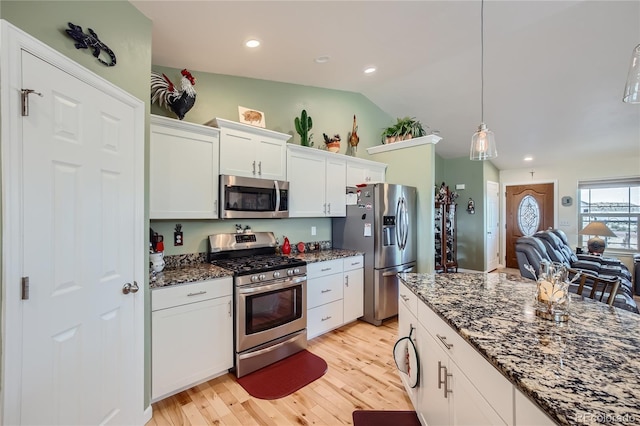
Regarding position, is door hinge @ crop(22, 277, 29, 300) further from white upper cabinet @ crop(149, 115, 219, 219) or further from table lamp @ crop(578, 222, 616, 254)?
table lamp @ crop(578, 222, 616, 254)

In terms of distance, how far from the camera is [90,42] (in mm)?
1567

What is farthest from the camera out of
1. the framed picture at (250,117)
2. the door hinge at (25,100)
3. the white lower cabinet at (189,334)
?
the framed picture at (250,117)

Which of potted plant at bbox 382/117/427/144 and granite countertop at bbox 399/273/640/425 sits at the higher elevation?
potted plant at bbox 382/117/427/144

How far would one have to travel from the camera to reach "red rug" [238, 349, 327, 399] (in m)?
2.22

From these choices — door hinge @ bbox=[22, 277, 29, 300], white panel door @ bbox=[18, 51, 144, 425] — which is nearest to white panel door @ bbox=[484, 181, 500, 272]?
white panel door @ bbox=[18, 51, 144, 425]

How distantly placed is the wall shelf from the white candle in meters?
2.81

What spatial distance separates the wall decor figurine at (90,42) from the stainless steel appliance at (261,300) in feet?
5.30

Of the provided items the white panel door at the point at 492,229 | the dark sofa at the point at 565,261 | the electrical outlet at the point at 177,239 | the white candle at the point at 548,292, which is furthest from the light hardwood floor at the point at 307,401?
the white panel door at the point at 492,229

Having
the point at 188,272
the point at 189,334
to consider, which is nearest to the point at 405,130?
the point at 188,272

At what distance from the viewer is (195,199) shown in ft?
8.06

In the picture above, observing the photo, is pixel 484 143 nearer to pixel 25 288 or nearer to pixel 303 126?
pixel 303 126

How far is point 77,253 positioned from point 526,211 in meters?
7.96

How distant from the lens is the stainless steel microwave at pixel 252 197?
8.59 feet

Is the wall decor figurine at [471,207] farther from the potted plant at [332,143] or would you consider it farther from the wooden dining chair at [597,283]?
the wooden dining chair at [597,283]
